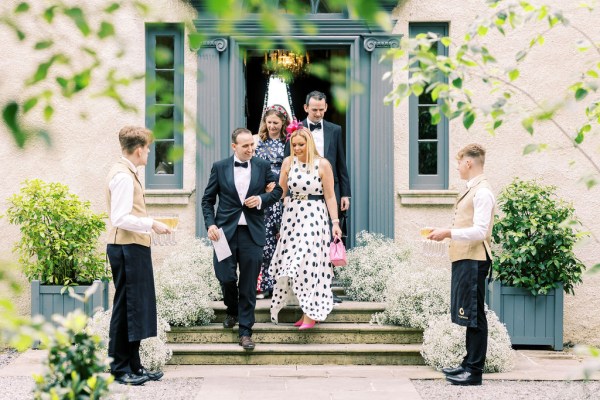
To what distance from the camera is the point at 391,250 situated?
8.77 meters

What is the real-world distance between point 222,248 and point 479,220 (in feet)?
7.55

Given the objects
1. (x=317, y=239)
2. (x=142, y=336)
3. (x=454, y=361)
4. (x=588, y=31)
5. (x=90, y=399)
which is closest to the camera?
(x=90, y=399)

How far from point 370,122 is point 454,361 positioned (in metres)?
3.20

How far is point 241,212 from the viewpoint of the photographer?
23.5ft

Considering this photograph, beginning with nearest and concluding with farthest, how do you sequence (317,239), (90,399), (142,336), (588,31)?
1. (90,399)
2. (142,336)
3. (317,239)
4. (588,31)

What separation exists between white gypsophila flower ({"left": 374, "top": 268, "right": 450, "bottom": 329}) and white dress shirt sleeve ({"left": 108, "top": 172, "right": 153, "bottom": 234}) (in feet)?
9.27

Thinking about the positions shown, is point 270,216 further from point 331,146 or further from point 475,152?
point 475,152

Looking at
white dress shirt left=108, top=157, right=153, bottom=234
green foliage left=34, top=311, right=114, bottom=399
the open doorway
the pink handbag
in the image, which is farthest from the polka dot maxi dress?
the open doorway

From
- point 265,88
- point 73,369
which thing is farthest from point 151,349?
point 265,88

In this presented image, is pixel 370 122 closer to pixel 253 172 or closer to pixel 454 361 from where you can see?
pixel 253 172

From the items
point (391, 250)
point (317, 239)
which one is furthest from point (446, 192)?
point (317, 239)

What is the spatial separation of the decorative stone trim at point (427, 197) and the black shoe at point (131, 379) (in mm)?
3899

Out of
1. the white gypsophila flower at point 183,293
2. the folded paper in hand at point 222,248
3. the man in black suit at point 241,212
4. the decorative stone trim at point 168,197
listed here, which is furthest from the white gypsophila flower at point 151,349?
the decorative stone trim at point 168,197

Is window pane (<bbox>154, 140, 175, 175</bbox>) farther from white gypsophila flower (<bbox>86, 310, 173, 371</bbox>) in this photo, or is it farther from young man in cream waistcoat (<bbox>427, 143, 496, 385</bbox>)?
young man in cream waistcoat (<bbox>427, 143, 496, 385</bbox>)
